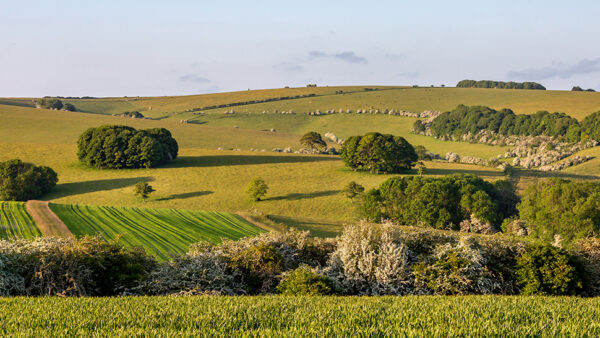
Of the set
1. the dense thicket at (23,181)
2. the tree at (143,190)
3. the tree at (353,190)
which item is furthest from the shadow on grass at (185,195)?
the tree at (353,190)

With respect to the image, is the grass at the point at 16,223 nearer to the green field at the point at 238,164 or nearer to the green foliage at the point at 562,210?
the green field at the point at 238,164

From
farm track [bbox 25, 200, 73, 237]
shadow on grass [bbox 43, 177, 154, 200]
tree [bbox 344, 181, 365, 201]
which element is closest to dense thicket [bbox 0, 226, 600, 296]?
farm track [bbox 25, 200, 73, 237]

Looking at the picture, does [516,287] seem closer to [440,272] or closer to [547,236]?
[440,272]

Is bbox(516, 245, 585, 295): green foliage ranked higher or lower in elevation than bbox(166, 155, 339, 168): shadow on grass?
higher

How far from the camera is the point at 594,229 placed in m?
54.7

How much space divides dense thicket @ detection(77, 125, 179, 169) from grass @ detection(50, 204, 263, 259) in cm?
3827

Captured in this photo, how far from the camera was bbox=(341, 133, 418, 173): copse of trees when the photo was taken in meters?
85.7

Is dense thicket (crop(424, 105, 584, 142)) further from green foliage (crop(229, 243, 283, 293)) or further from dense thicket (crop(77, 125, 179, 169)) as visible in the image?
green foliage (crop(229, 243, 283, 293))

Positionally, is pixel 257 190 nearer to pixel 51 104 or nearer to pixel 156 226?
pixel 156 226

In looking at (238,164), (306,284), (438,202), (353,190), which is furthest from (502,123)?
(306,284)

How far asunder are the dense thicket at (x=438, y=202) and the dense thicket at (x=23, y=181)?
149 feet

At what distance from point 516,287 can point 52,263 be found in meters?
17.9

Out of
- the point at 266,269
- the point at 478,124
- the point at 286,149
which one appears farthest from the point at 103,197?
the point at 478,124

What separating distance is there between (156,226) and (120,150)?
48.9 meters
